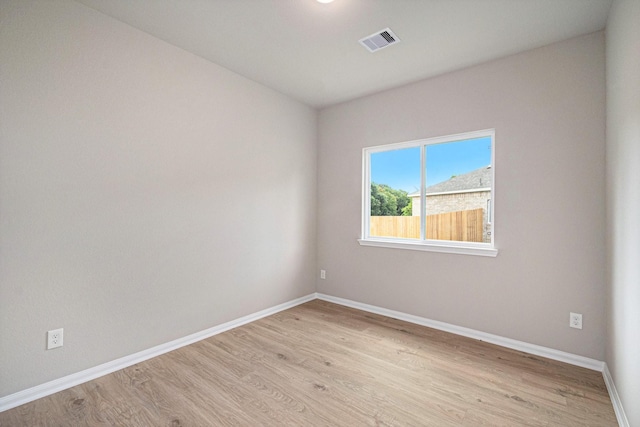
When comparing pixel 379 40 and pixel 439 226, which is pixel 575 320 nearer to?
pixel 439 226

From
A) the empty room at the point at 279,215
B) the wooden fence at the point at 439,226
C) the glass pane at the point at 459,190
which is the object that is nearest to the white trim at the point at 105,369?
the empty room at the point at 279,215

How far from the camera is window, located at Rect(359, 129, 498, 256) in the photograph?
9.31 feet

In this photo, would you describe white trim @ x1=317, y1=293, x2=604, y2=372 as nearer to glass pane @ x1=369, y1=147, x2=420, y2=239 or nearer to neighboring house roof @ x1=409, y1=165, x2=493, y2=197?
glass pane @ x1=369, y1=147, x2=420, y2=239

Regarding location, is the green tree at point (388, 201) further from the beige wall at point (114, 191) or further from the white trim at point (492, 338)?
the beige wall at point (114, 191)

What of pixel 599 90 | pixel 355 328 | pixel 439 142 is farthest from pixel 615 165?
pixel 355 328

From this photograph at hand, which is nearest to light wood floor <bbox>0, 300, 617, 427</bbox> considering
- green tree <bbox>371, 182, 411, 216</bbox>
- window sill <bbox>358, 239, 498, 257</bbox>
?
window sill <bbox>358, 239, 498, 257</bbox>

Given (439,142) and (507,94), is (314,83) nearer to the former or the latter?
(439,142)

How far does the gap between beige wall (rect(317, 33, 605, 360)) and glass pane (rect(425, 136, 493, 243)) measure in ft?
0.52

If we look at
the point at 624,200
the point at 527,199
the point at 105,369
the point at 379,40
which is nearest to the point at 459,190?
the point at 527,199

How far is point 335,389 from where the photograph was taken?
1987 mm

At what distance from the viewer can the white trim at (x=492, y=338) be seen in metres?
2.29

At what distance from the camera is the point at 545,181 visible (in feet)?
8.01

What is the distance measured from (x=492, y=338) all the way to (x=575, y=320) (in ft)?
2.14

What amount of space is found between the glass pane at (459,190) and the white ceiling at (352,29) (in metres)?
0.80
